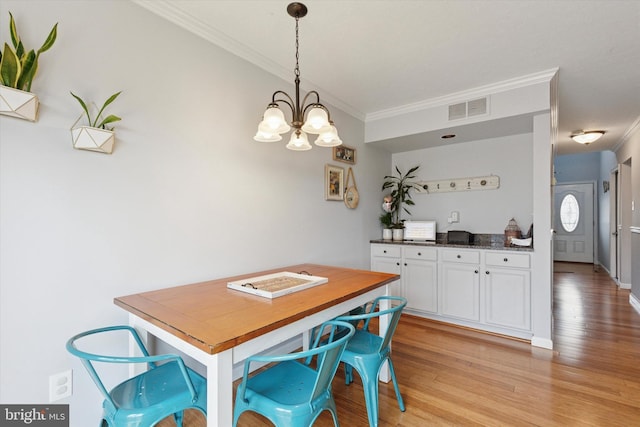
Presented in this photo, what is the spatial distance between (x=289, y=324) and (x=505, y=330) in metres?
2.66

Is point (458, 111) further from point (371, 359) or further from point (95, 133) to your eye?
point (95, 133)

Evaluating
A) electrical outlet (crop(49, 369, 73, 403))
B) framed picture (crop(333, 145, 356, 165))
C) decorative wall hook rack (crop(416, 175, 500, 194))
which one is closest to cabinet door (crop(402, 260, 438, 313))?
decorative wall hook rack (crop(416, 175, 500, 194))

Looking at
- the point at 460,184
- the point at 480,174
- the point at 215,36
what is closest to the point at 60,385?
the point at 215,36

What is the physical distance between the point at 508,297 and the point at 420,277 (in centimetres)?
86

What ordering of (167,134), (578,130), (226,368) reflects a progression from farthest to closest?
(578,130) < (167,134) < (226,368)

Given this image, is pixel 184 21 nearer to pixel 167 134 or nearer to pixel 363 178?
pixel 167 134

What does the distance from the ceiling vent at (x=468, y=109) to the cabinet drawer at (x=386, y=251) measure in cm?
156

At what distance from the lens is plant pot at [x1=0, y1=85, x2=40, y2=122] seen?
1.24 metres

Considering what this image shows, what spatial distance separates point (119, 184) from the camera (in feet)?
5.40

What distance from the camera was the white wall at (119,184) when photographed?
136 centimetres

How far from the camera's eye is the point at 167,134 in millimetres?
1854

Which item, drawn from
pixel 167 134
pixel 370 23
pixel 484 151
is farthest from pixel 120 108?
pixel 484 151

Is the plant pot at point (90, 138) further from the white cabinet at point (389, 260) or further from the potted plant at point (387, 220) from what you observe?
the potted plant at point (387, 220)

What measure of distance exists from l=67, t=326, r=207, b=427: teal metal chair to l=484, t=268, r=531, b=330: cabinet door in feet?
9.16
